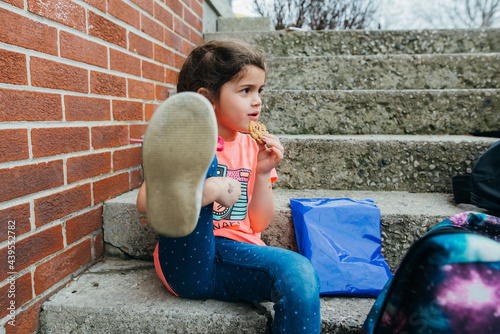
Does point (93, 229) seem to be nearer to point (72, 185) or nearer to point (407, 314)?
point (72, 185)

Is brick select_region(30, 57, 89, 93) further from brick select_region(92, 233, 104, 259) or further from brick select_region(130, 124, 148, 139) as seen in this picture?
brick select_region(92, 233, 104, 259)

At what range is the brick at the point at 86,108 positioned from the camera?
120 centimetres

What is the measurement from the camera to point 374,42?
2.46 m

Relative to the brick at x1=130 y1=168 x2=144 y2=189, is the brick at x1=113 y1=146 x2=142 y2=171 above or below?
above

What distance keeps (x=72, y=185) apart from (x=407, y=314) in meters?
1.09

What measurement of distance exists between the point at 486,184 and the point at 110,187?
150cm

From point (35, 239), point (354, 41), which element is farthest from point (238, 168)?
point (354, 41)

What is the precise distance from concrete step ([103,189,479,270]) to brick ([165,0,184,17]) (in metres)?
1.13

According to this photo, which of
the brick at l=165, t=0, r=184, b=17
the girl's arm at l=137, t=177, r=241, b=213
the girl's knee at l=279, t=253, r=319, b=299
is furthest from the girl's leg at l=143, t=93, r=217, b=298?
the brick at l=165, t=0, r=184, b=17

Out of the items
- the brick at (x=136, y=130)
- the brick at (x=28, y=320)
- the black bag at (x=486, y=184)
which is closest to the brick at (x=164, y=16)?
the brick at (x=136, y=130)

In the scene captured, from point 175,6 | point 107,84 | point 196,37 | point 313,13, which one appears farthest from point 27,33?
point 313,13

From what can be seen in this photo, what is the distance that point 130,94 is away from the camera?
62.2 inches

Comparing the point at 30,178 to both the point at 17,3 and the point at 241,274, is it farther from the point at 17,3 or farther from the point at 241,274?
the point at 241,274

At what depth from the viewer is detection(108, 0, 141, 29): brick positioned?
56.1 inches
